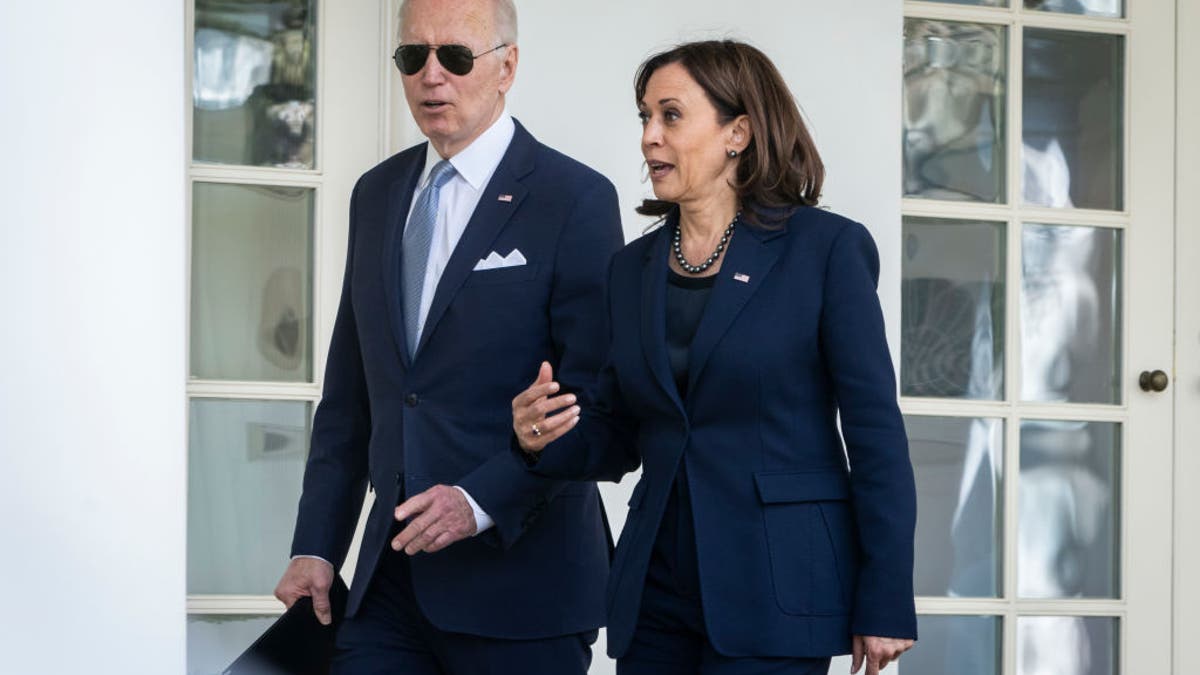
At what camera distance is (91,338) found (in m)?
1.16

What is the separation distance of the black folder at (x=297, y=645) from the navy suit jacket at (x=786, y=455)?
51 cm

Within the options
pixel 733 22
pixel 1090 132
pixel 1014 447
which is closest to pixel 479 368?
pixel 733 22

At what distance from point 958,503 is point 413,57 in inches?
89.6

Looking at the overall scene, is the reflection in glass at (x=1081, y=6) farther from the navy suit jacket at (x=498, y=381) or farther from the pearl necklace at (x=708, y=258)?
the pearl necklace at (x=708, y=258)

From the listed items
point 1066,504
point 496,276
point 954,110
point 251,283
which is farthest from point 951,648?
point 496,276

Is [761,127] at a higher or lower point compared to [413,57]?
lower

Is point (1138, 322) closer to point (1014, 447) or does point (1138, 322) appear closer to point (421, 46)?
point (1014, 447)

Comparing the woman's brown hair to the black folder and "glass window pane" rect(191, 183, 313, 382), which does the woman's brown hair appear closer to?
the black folder

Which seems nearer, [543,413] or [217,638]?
[543,413]

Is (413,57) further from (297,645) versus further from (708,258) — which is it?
(297,645)

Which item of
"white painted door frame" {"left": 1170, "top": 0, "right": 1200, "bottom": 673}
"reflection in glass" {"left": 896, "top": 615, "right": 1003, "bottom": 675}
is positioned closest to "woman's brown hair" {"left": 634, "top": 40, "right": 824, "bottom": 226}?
"reflection in glass" {"left": 896, "top": 615, "right": 1003, "bottom": 675}

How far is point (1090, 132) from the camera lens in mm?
4457

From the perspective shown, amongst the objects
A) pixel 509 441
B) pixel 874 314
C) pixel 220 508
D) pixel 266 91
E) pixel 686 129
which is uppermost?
pixel 266 91

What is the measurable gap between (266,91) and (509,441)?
5.48ft
